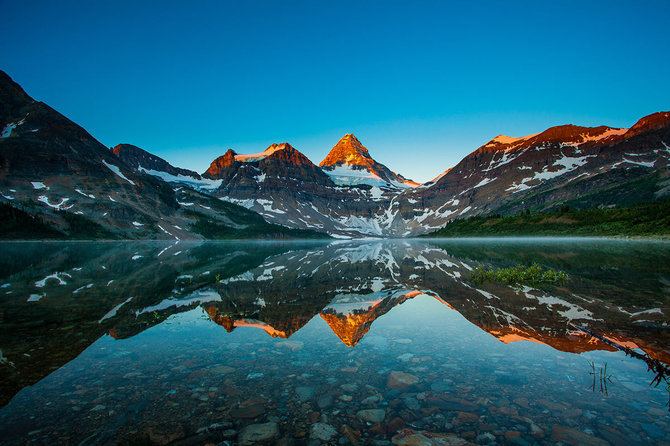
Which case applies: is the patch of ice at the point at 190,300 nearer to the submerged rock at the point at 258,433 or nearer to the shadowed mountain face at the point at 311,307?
the shadowed mountain face at the point at 311,307

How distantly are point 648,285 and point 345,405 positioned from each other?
21.4 meters

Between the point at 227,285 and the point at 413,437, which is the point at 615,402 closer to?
the point at 413,437

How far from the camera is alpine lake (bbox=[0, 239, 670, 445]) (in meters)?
5.61

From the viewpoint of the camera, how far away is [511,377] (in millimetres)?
7656

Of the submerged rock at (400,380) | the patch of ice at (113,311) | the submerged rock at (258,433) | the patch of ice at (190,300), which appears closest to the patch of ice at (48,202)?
the patch of ice at (190,300)

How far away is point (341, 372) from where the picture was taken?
27.1 ft

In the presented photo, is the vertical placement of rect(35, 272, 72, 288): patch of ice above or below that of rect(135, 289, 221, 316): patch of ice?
above

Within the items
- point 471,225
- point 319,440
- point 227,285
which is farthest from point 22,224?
point 471,225

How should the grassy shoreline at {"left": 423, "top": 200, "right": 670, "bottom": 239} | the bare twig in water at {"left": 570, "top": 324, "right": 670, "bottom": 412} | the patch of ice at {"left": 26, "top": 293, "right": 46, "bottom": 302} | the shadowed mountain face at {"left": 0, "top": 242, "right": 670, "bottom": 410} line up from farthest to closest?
the grassy shoreline at {"left": 423, "top": 200, "right": 670, "bottom": 239} → the patch of ice at {"left": 26, "top": 293, "right": 46, "bottom": 302} → the shadowed mountain face at {"left": 0, "top": 242, "right": 670, "bottom": 410} → the bare twig in water at {"left": 570, "top": 324, "right": 670, "bottom": 412}

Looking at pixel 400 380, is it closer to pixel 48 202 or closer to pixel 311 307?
pixel 311 307

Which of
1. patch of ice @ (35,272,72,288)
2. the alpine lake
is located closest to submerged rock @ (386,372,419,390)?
the alpine lake

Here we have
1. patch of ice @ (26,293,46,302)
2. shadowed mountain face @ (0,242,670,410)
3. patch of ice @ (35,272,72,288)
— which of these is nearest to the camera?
shadowed mountain face @ (0,242,670,410)

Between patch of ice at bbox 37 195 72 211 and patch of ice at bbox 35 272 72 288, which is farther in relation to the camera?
patch of ice at bbox 37 195 72 211

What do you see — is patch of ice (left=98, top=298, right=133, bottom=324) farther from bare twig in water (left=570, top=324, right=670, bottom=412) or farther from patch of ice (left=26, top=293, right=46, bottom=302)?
bare twig in water (left=570, top=324, right=670, bottom=412)
